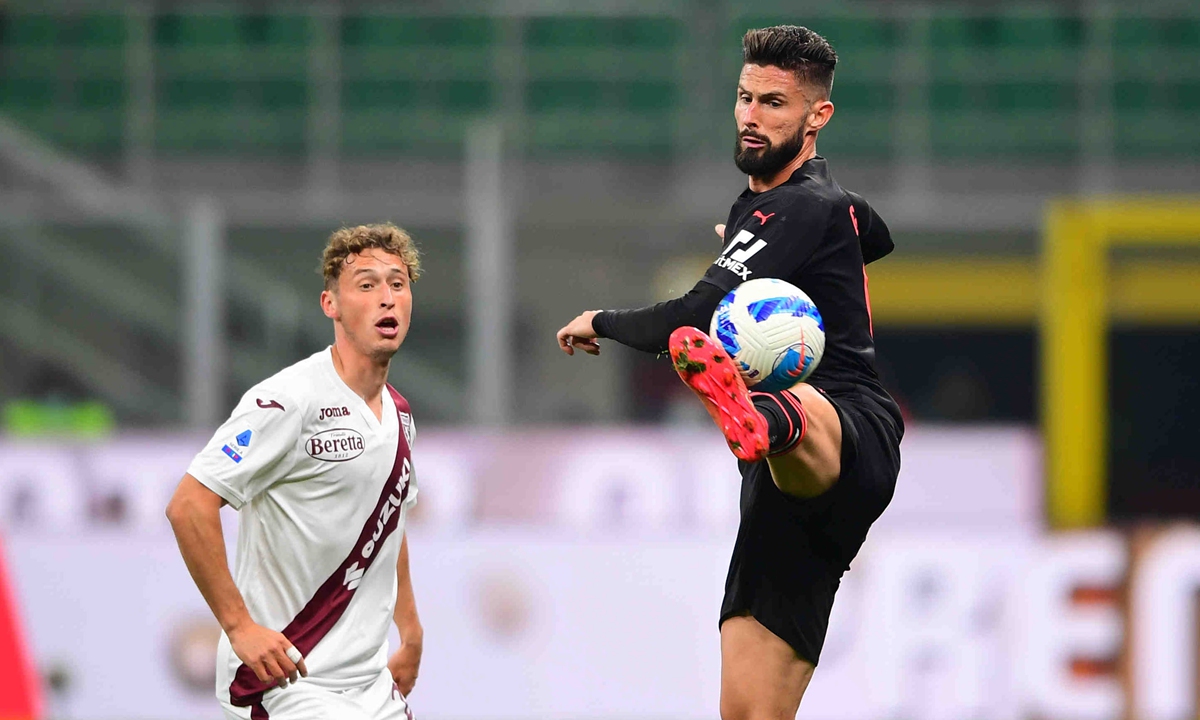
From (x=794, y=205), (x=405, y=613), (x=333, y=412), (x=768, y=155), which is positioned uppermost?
(x=768, y=155)

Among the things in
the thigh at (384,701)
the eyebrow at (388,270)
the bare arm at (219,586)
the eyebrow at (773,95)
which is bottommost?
the thigh at (384,701)

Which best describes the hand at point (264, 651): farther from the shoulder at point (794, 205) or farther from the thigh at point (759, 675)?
the shoulder at point (794, 205)

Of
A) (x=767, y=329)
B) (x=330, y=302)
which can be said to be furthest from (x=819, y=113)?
(x=330, y=302)

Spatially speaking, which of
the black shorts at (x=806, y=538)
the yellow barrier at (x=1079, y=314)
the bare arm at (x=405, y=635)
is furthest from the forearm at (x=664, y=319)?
the yellow barrier at (x=1079, y=314)

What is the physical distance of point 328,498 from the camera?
410 centimetres

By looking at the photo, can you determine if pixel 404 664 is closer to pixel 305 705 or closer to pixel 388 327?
pixel 305 705

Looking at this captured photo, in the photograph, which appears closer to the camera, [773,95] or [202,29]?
[773,95]

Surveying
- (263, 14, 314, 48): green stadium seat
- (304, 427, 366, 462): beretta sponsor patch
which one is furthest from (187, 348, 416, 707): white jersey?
(263, 14, 314, 48): green stadium seat

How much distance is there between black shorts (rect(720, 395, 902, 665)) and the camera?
4.23m

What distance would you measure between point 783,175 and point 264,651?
169 cm

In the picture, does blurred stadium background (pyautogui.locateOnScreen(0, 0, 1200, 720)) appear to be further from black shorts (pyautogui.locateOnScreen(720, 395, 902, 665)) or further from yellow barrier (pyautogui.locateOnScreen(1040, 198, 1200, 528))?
black shorts (pyautogui.locateOnScreen(720, 395, 902, 665))

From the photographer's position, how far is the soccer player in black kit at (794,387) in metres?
4.05

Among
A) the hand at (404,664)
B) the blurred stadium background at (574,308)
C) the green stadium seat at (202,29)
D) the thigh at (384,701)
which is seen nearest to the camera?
the thigh at (384,701)

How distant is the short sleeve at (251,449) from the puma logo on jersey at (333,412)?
0.06 m
